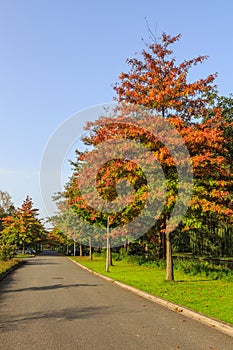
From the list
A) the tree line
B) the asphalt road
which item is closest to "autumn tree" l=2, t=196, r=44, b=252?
the tree line

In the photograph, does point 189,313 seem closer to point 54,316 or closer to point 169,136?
point 54,316

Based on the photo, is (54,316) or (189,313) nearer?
(54,316)

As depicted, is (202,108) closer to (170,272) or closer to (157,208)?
(157,208)

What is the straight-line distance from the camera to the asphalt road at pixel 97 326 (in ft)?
24.2

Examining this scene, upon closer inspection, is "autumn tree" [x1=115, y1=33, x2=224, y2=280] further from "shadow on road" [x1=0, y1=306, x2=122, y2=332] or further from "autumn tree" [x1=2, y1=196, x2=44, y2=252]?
"autumn tree" [x1=2, y1=196, x2=44, y2=252]

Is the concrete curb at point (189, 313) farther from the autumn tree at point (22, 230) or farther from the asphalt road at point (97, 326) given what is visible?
the autumn tree at point (22, 230)

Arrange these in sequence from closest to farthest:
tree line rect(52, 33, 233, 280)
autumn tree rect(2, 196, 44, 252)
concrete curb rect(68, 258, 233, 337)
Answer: concrete curb rect(68, 258, 233, 337)
tree line rect(52, 33, 233, 280)
autumn tree rect(2, 196, 44, 252)

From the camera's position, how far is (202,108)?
64.5 ft

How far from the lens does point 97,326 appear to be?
8945mm

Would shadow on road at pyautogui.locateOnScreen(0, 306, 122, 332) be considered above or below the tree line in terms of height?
below

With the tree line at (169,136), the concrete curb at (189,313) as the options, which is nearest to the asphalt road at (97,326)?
the concrete curb at (189,313)

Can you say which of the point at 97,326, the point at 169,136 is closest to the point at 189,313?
the point at 97,326

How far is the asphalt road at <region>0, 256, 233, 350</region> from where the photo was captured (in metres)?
7.36

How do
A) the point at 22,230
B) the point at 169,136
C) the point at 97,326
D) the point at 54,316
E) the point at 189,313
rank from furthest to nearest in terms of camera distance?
the point at 22,230
the point at 169,136
the point at 189,313
the point at 54,316
the point at 97,326
